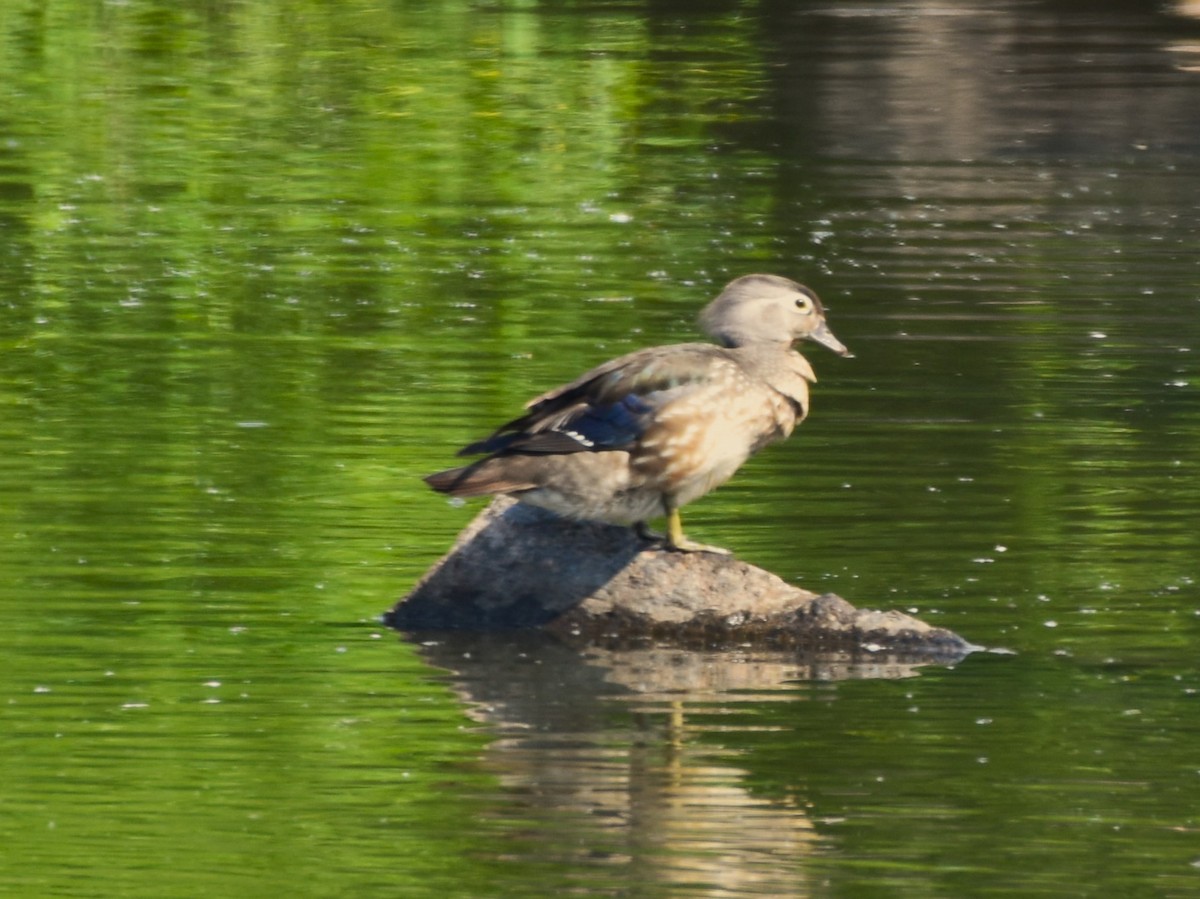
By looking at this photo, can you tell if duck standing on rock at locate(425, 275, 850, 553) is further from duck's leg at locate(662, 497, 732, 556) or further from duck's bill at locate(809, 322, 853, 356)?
duck's bill at locate(809, 322, 853, 356)

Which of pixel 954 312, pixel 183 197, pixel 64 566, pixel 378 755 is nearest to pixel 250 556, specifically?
pixel 64 566

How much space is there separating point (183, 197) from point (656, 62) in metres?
8.43

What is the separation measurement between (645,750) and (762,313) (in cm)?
210

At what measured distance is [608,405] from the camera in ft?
28.0

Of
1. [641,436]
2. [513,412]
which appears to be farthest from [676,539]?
[513,412]

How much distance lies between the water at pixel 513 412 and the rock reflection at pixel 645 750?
2 cm

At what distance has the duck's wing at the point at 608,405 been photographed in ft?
27.7

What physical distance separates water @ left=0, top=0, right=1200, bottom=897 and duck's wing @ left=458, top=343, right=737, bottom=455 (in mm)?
635

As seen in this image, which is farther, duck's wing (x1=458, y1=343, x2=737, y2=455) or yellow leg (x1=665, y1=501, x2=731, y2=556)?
yellow leg (x1=665, y1=501, x2=731, y2=556)

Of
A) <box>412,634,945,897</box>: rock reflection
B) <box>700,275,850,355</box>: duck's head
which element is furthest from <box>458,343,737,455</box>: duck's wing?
<box>412,634,945,897</box>: rock reflection

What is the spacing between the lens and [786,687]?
26.3ft

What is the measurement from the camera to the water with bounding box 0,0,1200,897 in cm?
677

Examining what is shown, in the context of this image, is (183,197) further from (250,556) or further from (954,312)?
(250,556)

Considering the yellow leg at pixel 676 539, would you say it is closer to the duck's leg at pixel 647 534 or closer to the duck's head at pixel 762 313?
the duck's leg at pixel 647 534
